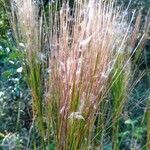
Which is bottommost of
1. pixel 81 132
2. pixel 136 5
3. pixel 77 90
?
pixel 136 5

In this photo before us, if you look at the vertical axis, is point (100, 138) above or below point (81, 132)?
below

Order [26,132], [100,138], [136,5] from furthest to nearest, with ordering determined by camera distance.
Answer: [136,5]
[26,132]
[100,138]

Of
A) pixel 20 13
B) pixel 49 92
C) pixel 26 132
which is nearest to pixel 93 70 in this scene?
pixel 49 92

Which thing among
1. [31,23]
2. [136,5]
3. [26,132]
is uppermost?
[31,23]

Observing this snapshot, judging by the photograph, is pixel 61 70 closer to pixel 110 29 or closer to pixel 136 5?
pixel 110 29

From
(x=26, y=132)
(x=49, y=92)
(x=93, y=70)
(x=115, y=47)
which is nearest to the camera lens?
(x=93, y=70)

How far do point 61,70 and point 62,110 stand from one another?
118mm

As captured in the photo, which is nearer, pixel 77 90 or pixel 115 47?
pixel 77 90

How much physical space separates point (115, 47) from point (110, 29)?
0.55 feet

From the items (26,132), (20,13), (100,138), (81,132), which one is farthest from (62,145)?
(26,132)

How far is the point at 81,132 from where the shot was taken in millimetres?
1299

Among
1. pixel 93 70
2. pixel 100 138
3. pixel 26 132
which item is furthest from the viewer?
pixel 26 132

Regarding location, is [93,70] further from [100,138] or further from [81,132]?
[100,138]

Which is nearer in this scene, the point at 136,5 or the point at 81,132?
the point at 81,132
